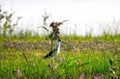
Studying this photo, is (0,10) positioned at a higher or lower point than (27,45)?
higher

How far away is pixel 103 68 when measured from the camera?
264 inches

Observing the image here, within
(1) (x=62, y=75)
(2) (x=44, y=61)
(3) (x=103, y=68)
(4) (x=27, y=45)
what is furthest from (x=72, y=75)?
(4) (x=27, y=45)

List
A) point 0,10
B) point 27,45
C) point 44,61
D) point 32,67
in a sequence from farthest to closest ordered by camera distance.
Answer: point 0,10
point 27,45
point 44,61
point 32,67

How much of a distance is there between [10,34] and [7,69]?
31.0 ft

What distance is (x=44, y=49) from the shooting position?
1306 cm

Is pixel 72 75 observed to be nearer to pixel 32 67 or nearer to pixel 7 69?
pixel 32 67

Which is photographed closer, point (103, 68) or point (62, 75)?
point (62, 75)

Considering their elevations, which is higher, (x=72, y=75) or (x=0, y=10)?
(x=0, y=10)

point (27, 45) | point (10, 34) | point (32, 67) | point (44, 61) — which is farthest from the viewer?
point (10, 34)

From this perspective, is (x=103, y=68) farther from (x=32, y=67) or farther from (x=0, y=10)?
(x=0, y=10)

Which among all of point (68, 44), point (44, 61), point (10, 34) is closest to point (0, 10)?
point (10, 34)

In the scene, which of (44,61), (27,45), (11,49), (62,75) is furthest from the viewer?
(27,45)

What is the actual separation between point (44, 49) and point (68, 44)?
1144 mm

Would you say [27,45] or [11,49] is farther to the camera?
[27,45]
